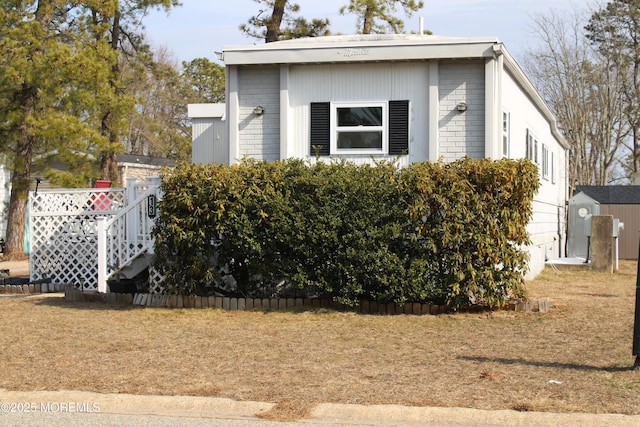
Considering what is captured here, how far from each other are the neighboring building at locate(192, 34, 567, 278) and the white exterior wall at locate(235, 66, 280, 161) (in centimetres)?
2

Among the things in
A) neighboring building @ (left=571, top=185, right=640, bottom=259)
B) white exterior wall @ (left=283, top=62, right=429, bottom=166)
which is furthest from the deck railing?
neighboring building @ (left=571, top=185, right=640, bottom=259)

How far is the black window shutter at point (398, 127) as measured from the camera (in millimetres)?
13805

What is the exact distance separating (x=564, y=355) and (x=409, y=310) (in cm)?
329

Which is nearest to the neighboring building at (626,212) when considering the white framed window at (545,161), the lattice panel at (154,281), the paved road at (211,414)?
the white framed window at (545,161)

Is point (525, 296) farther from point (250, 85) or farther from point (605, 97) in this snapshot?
point (605, 97)

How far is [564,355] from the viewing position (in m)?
8.30

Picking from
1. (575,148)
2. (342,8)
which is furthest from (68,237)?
(575,148)

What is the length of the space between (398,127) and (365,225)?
3.30 metres

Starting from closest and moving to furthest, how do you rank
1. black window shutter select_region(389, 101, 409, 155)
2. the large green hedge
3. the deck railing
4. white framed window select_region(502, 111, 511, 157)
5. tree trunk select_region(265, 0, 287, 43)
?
1. the large green hedge
2. the deck railing
3. black window shutter select_region(389, 101, 409, 155)
4. white framed window select_region(502, 111, 511, 157)
5. tree trunk select_region(265, 0, 287, 43)

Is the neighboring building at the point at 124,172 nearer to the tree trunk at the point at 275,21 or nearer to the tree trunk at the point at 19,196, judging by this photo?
the tree trunk at the point at 19,196

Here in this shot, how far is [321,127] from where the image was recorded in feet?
46.6

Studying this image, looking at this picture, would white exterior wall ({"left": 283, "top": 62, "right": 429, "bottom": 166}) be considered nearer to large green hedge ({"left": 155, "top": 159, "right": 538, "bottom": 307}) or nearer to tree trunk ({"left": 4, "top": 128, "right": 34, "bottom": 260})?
large green hedge ({"left": 155, "top": 159, "right": 538, "bottom": 307})

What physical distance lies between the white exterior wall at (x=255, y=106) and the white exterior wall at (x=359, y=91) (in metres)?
0.35

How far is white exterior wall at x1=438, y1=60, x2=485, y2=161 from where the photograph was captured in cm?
1354
